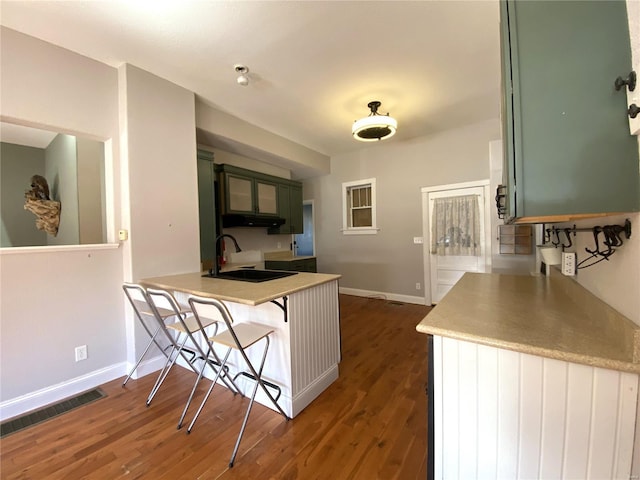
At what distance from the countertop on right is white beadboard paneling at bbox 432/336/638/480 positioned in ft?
0.16

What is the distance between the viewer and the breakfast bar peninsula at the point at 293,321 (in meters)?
1.71

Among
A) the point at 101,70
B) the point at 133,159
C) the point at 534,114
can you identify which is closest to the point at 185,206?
the point at 133,159

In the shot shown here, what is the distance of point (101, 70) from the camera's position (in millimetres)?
Answer: 2213

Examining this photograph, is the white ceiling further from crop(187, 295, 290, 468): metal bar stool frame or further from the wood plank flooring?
the wood plank flooring

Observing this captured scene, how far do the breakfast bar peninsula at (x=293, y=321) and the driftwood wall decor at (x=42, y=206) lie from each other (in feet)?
5.34

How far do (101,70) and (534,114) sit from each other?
3.16 meters

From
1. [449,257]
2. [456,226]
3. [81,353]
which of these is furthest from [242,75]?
[449,257]

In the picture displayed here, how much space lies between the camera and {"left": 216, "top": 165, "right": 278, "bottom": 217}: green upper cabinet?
356 centimetres

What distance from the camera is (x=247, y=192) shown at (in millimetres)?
3883

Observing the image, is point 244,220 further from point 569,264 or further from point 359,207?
point 569,264

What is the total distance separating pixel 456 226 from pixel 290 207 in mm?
2835

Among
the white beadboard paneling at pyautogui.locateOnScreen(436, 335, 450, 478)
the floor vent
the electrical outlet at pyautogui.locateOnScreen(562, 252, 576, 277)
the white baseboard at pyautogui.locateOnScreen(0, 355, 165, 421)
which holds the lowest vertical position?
the floor vent

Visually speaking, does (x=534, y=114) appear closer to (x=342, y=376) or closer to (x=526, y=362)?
(x=526, y=362)

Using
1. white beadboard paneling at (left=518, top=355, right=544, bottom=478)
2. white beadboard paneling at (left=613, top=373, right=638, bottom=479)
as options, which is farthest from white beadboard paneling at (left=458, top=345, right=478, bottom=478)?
white beadboard paneling at (left=613, top=373, right=638, bottom=479)
